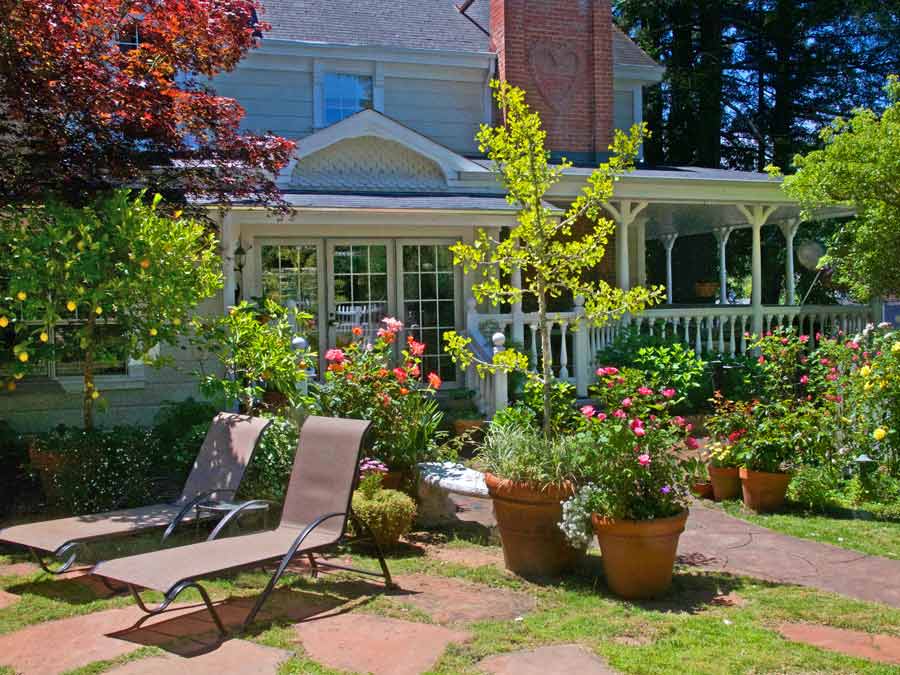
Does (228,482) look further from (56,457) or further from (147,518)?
(56,457)

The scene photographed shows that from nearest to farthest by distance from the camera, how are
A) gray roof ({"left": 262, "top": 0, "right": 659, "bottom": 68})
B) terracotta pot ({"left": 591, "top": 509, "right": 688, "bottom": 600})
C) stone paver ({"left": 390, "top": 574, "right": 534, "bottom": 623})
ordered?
stone paver ({"left": 390, "top": 574, "right": 534, "bottom": 623}) → terracotta pot ({"left": 591, "top": 509, "right": 688, "bottom": 600}) → gray roof ({"left": 262, "top": 0, "right": 659, "bottom": 68})

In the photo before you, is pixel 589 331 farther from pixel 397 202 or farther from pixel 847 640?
pixel 847 640

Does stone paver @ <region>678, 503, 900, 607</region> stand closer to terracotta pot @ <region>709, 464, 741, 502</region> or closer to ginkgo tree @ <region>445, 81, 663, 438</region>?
terracotta pot @ <region>709, 464, 741, 502</region>

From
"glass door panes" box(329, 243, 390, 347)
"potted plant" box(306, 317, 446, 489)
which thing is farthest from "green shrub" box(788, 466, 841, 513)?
"glass door panes" box(329, 243, 390, 347)

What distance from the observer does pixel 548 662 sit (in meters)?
4.10

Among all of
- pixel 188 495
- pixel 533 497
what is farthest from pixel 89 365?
pixel 533 497

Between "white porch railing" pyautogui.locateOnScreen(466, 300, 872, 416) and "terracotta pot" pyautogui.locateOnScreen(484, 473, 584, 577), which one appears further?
"white porch railing" pyautogui.locateOnScreen(466, 300, 872, 416)

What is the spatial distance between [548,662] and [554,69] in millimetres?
12867

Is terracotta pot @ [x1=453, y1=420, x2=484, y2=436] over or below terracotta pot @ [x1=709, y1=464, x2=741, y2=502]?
over

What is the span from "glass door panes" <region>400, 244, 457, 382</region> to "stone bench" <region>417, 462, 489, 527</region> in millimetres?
5362

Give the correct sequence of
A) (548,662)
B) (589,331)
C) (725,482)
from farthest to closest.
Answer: (589,331)
(725,482)
(548,662)

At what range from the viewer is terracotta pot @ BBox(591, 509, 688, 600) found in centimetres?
501

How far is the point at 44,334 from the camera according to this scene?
626cm

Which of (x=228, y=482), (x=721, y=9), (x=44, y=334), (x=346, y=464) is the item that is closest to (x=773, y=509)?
(x=346, y=464)
